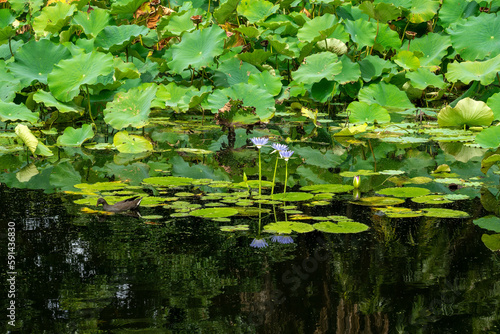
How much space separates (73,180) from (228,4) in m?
3.19

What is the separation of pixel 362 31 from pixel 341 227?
12.2ft

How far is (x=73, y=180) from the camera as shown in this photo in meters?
2.92

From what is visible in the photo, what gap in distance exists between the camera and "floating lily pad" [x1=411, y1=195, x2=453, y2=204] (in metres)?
2.44

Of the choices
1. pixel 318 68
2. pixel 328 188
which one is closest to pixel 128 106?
pixel 318 68

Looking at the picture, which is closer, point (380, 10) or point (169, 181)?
point (169, 181)

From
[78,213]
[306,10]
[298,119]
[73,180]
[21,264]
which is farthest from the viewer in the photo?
[306,10]

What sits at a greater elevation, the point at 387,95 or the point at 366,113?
the point at 387,95

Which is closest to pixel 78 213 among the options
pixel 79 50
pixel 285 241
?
pixel 285 241

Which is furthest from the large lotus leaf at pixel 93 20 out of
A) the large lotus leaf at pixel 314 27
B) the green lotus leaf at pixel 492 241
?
the green lotus leaf at pixel 492 241

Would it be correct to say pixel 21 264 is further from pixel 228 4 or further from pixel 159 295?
pixel 228 4

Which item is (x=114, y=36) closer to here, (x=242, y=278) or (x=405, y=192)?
(x=405, y=192)

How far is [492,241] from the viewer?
194cm

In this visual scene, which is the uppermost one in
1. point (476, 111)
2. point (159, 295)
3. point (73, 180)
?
point (476, 111)

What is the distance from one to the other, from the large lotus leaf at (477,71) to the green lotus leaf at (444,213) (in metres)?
2.33
